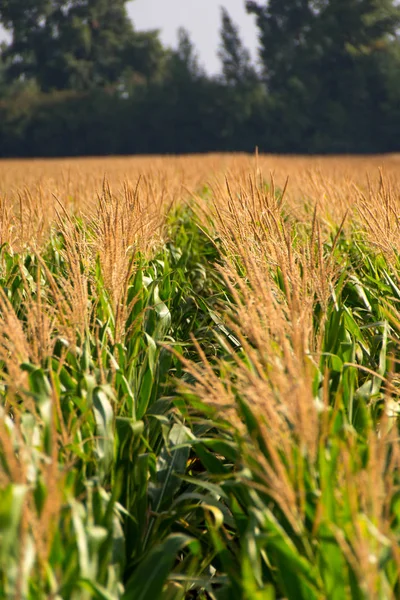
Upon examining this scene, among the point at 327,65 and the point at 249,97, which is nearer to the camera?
the point at 249,97

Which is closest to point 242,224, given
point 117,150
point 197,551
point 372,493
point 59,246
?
point 59,246

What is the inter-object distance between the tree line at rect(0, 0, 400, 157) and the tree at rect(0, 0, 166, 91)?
0.12 m

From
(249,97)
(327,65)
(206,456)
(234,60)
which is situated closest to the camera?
(206,456)

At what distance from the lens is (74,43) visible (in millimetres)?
44312

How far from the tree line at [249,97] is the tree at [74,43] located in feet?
0.41

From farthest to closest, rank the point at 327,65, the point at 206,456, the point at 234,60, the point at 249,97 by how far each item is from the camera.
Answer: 1. the point at 234,60
2. the point at 327,65
3. the point at 249,97
4. the point at 206,456

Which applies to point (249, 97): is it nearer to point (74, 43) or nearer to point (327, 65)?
point (327, 65)

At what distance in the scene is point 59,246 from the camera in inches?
155

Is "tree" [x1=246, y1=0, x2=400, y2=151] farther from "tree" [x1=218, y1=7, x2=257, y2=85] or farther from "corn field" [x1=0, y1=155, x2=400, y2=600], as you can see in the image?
"corn field" [x1=0, y1=155, x2=400, y2=600]

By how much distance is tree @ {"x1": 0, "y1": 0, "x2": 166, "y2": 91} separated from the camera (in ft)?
147

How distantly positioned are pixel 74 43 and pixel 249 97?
14164 millimetres

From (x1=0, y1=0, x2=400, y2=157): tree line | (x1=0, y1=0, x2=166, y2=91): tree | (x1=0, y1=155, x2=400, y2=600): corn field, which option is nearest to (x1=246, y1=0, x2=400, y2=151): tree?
(x1=0, y1=0, x2=400, y2=157): tree line

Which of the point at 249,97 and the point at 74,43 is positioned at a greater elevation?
the point at 74,43

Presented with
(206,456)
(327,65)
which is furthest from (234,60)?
(206,456)
